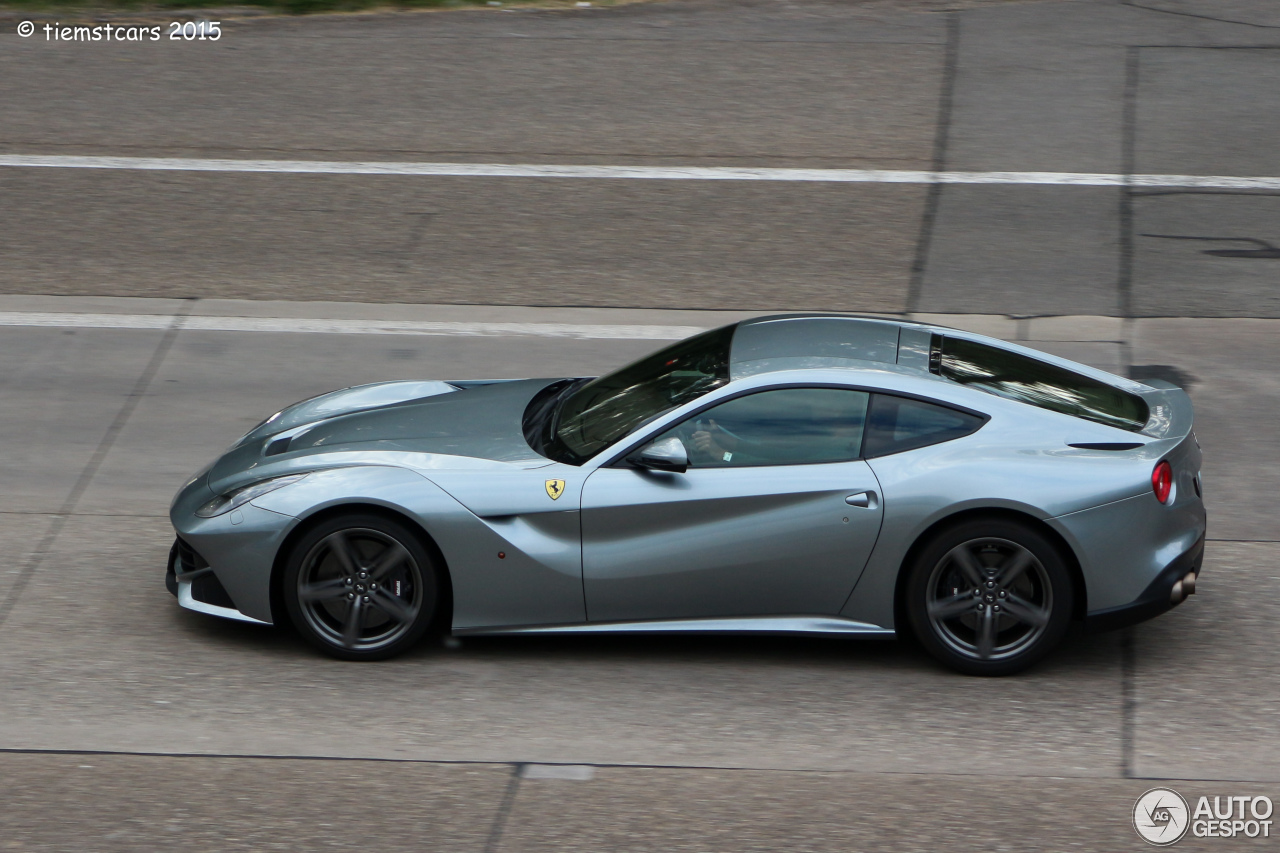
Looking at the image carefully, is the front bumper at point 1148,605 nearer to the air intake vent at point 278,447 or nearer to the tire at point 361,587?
the tire at point 361,587

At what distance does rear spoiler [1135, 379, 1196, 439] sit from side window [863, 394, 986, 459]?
2.50ft

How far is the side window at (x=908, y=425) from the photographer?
6.07 m

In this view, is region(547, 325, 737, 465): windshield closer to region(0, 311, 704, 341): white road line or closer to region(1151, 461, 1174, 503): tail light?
region(1151, 461, 1174, 503): tail light

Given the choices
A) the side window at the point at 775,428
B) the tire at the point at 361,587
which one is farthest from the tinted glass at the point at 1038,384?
the tire at the point at 361,587

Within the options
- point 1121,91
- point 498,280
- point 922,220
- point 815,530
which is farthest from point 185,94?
point 815,530

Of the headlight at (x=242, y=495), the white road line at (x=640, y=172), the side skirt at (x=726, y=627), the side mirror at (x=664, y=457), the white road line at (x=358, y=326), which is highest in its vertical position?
the white road line at (x=640, y=172)

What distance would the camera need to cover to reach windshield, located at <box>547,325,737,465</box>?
20.5 feet

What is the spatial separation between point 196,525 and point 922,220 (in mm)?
7548

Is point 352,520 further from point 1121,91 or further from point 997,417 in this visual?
point 1121,91

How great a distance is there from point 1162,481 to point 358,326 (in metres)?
5.97

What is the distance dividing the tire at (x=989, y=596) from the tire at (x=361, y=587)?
195 centimetres

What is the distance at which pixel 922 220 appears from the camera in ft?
40.5

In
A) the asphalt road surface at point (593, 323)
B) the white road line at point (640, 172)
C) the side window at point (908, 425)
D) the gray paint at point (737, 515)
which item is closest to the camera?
the asphalt road surface at point (593, 323)

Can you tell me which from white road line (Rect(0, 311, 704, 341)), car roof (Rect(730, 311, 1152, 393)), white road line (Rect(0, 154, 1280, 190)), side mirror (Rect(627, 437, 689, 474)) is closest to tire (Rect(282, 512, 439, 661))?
side mirror (Rect(627, 437, 689, 474))
